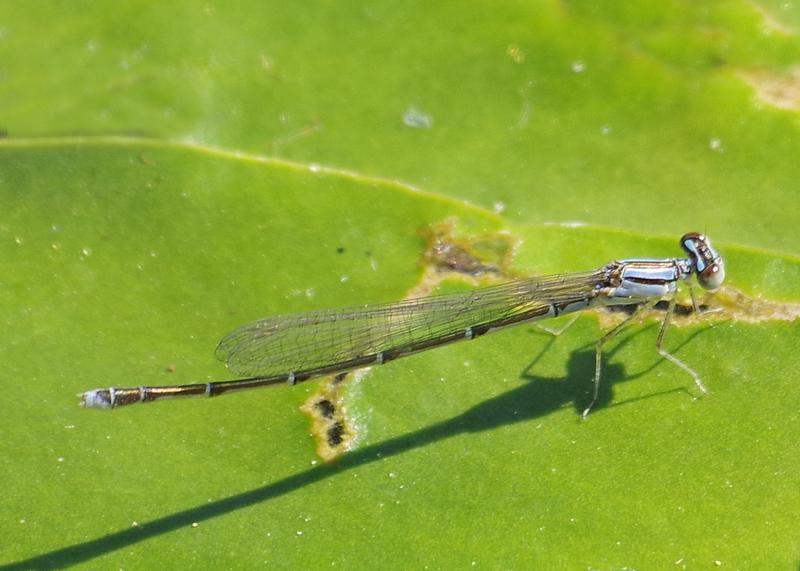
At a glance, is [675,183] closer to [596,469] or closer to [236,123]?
[596,469]

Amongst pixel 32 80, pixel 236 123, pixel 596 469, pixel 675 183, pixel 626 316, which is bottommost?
pixel 596 469

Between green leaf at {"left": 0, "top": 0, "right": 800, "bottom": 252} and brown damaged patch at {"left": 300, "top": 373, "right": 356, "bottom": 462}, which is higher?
green leaf at {"left": 0, "top": 0, "right": 800, "bottom": 252}

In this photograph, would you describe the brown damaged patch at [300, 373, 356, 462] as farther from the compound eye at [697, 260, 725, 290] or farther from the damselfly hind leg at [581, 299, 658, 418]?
the compound eye at [697, 260, 725, 290]

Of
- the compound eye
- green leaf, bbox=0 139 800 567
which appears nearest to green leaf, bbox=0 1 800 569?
green leaf, bbox=0 139 800 567

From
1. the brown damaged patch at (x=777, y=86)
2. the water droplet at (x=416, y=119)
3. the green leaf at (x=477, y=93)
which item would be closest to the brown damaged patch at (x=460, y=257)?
the green leaf at (x=477, y=93)

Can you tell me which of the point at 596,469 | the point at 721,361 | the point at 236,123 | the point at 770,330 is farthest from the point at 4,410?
the point at 770,330

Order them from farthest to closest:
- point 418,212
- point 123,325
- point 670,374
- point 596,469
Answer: point 418,212 < point 123,325 < point 670,374 < point 596,469
